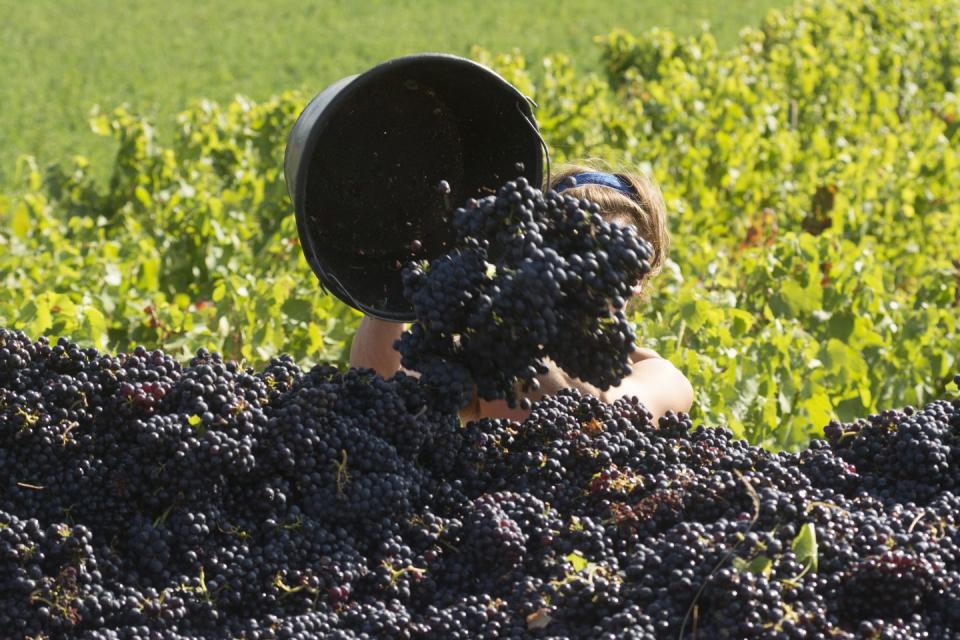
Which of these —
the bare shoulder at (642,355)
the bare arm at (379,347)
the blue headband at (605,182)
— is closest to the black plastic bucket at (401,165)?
the bare arm at (379,347)

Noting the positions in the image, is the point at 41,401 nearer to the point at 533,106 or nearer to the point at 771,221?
the point at 533,106

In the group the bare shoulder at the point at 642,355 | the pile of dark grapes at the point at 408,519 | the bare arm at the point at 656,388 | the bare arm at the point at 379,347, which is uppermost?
the bare shoulder at the point at 642,355

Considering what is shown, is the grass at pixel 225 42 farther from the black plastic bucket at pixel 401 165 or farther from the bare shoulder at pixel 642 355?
the black plastic bucket at pixel 401 165

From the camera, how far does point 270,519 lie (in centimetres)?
213

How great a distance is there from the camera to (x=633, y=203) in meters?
3.23

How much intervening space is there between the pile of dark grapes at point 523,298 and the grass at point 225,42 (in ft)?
30.4

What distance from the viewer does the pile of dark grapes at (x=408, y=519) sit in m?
1.97

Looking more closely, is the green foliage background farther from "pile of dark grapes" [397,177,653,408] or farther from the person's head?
"pile of dark grapes" [397,177,653,408]

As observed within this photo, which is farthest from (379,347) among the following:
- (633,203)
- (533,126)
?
(633,203)

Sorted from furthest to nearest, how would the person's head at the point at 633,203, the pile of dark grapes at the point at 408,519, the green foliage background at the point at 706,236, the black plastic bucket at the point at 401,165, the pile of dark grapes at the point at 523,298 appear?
the green foliage background at the point at 706,236
the person's head at the point at 633,203
the black plastic bucket at the point at 401,165
the pile of dark grapes at the point at 523,298
the pile of dark grapes at the point at 408,519

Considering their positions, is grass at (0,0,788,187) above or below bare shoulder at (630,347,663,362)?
above

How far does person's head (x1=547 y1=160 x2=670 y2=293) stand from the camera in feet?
10.5

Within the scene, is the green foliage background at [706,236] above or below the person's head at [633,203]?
above

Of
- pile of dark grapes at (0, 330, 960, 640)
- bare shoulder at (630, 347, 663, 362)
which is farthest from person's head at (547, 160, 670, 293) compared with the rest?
pile of dark grapes at (0, 330, 960, 640)
